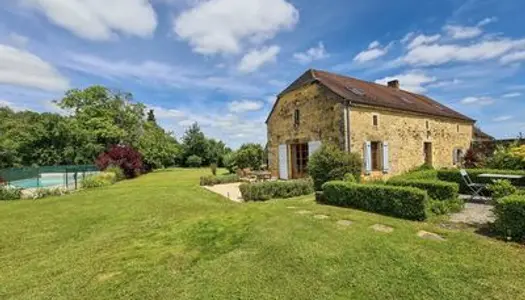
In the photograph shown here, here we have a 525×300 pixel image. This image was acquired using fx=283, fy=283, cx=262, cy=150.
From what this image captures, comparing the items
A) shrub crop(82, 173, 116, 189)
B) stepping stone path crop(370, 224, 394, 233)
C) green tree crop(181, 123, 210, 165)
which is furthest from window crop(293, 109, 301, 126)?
green tree crop(181, 123, 210, 165)

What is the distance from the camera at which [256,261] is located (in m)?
4.20

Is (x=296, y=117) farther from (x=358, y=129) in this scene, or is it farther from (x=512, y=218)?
(x=512, y=218)

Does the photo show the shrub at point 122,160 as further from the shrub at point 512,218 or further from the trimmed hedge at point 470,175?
the shrub at point 512,218

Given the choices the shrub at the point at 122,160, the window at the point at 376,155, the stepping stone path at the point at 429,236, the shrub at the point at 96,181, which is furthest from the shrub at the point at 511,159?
the shrub at the point at 122,160

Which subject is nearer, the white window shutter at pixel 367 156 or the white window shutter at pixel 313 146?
the white window shutter at pixel 367 156

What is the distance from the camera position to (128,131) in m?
32.5

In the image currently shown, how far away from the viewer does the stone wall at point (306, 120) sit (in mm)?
13234

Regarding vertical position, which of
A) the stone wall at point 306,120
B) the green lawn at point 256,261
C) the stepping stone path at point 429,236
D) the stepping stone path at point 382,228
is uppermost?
the stone wall at point 306,120

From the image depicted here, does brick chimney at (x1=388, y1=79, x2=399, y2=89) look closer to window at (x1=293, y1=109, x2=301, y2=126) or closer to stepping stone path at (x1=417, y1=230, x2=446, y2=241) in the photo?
window at (x1=293, y1=109, x2=301, y2=126)

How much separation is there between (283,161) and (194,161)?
79.8 ft

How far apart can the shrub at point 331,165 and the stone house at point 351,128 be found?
7.11 ft

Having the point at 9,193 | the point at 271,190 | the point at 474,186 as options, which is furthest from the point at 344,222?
the point at 9,193

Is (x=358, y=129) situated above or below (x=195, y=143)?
below

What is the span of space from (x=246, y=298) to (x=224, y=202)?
6.52 metres
